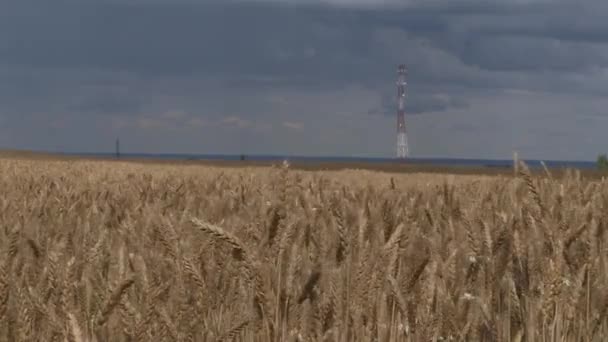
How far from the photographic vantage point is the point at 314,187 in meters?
7.86

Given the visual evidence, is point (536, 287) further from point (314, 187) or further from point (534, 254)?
point (314, 187)

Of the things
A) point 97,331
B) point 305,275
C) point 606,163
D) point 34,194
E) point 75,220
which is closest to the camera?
point 97,331

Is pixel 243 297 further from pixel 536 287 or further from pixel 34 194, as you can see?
pixel 34 194

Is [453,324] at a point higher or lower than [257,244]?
lower

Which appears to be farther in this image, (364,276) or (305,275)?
(305,275)

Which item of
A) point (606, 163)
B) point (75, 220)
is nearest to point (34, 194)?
point (75, 220)

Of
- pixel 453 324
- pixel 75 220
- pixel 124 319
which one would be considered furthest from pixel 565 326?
pixel 75 220

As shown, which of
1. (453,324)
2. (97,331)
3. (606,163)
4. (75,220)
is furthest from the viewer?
(606,163)

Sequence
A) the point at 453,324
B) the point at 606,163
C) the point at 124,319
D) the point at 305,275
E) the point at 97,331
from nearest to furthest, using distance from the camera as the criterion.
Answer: the point at 124,319, the point at 97,331, the point at 453,324, the point at 305,275, the point at 606,163

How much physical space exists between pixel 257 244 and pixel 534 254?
0.98 meters

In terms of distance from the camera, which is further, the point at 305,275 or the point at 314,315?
the point at 305,275

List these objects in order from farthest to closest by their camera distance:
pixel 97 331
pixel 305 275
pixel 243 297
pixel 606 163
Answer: pixel 606 163 → pixel 305 275 → pixel 243 297 → pixel 97 331

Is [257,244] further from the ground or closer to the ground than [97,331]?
further from the ground

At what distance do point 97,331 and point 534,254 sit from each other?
156 centimetres
